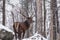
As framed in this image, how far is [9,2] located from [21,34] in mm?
16515

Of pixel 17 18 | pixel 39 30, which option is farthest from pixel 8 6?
pixel 39 30

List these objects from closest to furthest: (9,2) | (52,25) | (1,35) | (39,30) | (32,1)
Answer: (1,35) < (52,25) < (39,30) < (32,1) < (9,2)

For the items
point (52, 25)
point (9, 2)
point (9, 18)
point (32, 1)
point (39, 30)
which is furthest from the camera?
point (9, 18)

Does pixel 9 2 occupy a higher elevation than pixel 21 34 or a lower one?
higher

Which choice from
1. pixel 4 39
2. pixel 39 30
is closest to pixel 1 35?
pixel 4 39

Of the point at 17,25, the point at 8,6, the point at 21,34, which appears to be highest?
the point at 8,6

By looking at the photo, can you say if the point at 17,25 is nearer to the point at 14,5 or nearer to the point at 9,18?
the point at 14,5

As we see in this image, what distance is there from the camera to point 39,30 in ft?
37.7

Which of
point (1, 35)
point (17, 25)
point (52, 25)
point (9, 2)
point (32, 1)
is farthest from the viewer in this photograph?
point (9, 2)

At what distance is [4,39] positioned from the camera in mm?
5559

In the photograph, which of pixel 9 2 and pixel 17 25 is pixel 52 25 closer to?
pixel 17 25

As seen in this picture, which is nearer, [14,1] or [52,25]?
[52,25]

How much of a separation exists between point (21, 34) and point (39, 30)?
2135mm

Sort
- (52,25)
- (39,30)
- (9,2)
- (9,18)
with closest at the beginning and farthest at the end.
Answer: (52,25) → (39,30) → (9,2) → (9,18)
